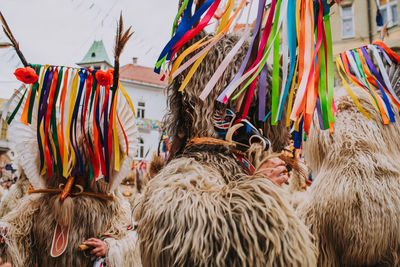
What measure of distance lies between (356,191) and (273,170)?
3.47ft

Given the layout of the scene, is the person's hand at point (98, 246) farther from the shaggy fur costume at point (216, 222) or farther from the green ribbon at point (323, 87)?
the green ribbon at point (323, 87)

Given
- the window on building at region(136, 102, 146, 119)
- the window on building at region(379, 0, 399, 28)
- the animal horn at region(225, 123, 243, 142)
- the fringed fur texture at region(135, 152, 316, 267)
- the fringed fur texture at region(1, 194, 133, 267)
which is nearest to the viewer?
the fringed fur texture at region(135, 152, 316, 267)

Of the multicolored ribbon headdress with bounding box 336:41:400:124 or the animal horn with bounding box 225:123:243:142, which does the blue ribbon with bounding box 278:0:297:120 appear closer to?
the animal horn with bounding box 225:123:243:142

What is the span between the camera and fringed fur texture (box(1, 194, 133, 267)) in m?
2.00

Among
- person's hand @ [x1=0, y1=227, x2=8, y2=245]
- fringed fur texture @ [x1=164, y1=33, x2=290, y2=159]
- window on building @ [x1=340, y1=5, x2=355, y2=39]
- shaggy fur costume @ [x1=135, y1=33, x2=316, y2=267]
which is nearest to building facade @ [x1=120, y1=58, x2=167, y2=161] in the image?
window on building @ [x1=340, y1=5, x2=355, y2=39]

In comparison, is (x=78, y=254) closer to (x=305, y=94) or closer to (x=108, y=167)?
(x=108, y=167)

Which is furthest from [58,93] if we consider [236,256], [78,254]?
[236,256]

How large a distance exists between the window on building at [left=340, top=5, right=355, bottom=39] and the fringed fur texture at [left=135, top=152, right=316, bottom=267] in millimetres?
11347

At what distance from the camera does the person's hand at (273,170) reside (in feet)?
3.55

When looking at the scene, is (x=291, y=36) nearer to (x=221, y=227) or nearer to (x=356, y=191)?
(x=221, y=227)

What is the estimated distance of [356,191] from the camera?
189 centimetres

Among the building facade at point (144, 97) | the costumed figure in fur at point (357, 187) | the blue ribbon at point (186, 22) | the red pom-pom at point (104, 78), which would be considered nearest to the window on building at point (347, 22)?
the building facade at point (144, 97)

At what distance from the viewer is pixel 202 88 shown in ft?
4.21

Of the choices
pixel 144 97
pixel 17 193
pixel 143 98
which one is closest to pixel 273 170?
pixel 17 193
